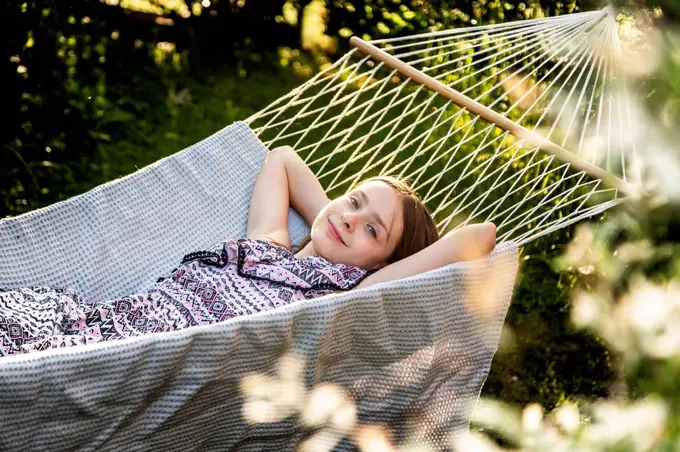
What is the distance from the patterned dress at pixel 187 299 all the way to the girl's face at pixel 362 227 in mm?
36

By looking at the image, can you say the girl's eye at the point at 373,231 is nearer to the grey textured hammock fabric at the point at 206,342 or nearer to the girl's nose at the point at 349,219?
the girl's nose at the point at 349,219

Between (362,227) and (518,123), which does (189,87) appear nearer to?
(518,123)

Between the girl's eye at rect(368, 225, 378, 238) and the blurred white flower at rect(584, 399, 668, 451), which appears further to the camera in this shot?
the girl's eye at rect(368, 225, 378, 238)

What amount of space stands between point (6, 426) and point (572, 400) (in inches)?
78.5

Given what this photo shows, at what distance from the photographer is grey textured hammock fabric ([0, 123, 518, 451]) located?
56.0 inches

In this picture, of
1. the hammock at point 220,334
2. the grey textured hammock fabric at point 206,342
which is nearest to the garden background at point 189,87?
the hammock at point 220,334

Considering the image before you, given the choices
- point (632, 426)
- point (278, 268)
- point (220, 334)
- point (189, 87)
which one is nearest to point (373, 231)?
point (278, 268)

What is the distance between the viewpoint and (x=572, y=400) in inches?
114

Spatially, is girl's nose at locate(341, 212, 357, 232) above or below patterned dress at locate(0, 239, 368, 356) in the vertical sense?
above

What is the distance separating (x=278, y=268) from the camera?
2.23m

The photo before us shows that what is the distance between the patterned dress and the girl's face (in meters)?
0.04

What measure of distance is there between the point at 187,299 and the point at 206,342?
0.62m

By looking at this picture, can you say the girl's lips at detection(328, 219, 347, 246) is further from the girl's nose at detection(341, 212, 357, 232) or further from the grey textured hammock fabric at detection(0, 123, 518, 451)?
the grey textured hammock fabric at detection(0, 123, 518, 451)

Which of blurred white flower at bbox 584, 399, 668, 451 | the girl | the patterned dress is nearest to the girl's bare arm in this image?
the girl
